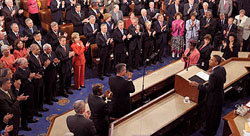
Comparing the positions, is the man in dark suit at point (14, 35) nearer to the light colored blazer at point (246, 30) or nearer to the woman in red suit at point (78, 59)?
the woman in red suit at point (78, 59)

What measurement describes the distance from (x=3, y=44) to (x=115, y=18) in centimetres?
338

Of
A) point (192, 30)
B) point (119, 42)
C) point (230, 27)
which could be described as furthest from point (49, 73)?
point (230, 27)

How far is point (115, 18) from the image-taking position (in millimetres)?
9070

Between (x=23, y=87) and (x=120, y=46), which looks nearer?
(x=23, y=87)

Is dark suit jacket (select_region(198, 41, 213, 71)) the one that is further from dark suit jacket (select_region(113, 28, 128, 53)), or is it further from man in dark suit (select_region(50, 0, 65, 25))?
man in dark suit (select_region(50, 0, 65, 25))

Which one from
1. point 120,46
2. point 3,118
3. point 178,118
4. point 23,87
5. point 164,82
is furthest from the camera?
point 120,46

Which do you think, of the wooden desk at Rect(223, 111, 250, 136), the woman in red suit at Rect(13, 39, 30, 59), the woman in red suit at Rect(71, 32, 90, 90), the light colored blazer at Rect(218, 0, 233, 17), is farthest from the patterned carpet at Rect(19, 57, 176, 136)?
the wooden desk at Rect(223, 111, 250, 136)

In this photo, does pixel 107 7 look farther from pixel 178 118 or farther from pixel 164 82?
pixel 178 118

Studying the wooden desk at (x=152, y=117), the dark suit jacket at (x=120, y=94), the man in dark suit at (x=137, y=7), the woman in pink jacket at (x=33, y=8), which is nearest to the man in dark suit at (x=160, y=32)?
the man in dark suit at (x=137, y=7)

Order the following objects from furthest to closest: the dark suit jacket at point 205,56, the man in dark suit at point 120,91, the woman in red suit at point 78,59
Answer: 1. the woman in red suit at point 78,59
2. the dark suit jacket at point 205,56
3. the man in dark suit at point 120,91

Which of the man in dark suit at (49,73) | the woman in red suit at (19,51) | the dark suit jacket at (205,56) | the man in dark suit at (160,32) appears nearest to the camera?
the man in dark suit at (49,73)

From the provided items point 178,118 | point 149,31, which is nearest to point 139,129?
point 178,118

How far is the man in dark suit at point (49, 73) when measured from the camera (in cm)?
644

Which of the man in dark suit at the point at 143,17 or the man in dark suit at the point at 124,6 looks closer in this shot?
the man in dark suit at the point at 143,17
